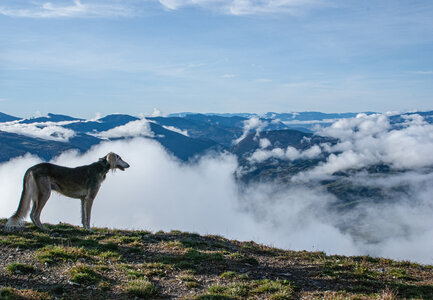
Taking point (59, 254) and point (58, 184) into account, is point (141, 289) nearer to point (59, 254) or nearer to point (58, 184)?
point (59, 254)

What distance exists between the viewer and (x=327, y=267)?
13.5m

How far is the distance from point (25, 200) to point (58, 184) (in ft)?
5.23

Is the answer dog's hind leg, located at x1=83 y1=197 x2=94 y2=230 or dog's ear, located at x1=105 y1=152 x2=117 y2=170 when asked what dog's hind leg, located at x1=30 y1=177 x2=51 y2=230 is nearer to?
dog's hind leg, located at x1=83 y1=197 x2=94 y2=230

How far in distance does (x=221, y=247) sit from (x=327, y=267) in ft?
16.6

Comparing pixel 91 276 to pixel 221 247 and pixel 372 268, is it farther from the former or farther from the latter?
pixel 372 268

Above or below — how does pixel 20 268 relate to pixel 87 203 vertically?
below

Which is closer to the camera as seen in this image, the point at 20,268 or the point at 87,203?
the point at 20,268

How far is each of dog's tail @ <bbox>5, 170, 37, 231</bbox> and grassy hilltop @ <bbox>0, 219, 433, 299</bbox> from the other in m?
0.60

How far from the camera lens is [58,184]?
16062mm

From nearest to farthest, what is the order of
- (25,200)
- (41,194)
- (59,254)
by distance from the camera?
(59,254)
(25,200)
(41,194)

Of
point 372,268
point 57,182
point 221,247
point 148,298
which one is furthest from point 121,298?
point 372,268

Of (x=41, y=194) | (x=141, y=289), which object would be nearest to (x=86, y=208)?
(x=41, y=194)

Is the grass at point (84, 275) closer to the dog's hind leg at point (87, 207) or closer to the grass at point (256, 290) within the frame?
the grass at point (256, 290)

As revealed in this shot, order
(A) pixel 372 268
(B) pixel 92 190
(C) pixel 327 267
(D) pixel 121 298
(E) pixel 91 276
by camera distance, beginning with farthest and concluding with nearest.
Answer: (B) pixel 92 190
(A) pixel 372 268
(C) pixel 327 267
(E) pixel 91 276
(D) pixel 121 298
